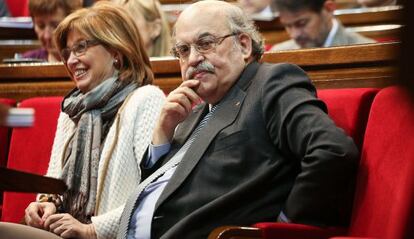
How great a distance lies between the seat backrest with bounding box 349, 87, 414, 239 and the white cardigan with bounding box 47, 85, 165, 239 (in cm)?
64

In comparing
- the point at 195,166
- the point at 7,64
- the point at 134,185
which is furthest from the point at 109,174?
the point at 7,64

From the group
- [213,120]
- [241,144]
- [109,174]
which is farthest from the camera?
[109,174]

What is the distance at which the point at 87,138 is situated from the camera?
1967 mm

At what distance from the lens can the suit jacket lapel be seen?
1563mm

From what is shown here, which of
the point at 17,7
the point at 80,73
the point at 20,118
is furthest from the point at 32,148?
the point at 17,7

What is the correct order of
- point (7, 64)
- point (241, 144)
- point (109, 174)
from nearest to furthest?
point (241, 144) → point (109, 174) → point (7, 64)

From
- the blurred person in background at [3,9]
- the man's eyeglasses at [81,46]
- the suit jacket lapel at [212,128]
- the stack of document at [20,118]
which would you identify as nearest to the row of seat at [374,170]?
the suit jacket lapel at [212,128]

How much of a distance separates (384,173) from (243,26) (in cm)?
55

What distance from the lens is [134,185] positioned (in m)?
1.88

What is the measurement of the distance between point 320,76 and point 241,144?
0.49 meters

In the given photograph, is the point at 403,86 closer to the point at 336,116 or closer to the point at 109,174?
the point at 336,116

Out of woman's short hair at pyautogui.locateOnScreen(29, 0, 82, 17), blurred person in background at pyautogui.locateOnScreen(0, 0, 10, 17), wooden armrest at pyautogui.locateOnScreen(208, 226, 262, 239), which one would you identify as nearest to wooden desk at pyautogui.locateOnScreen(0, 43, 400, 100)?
wooden armrest at pyautogui.locateOnScreen(208, 226, 262, 239)

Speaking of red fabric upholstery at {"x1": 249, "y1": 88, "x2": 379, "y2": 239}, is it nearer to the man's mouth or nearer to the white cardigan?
the white cardigan

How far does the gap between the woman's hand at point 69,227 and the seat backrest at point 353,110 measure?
0.65 meters
